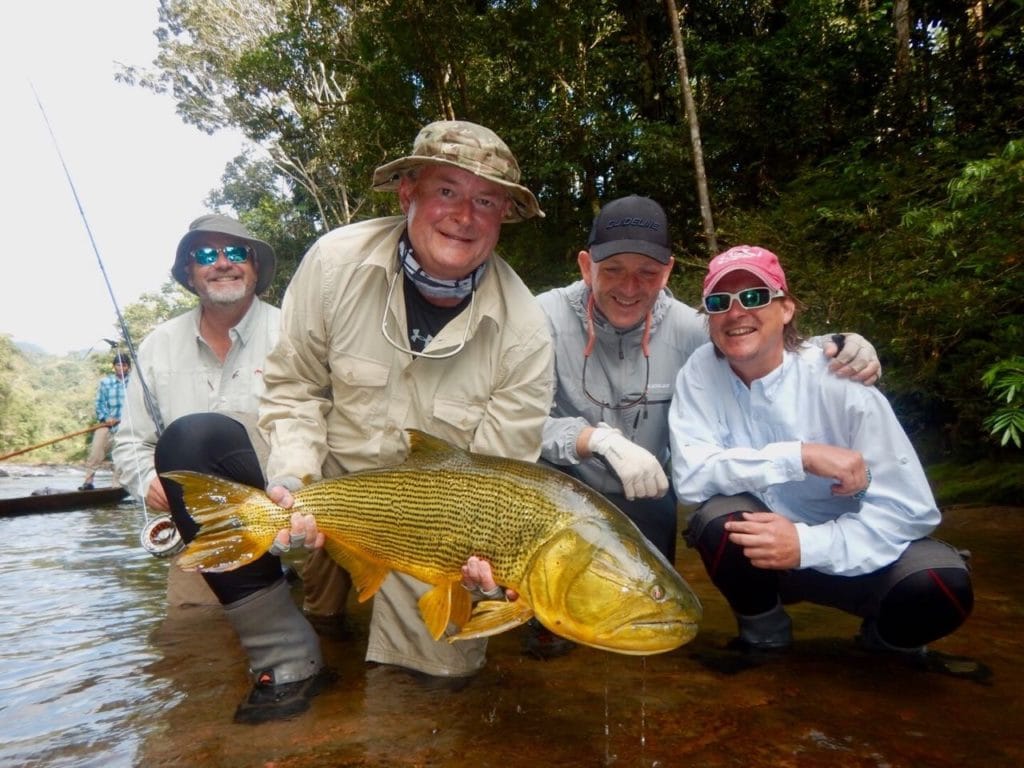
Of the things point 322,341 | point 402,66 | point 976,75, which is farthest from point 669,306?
point 402,66

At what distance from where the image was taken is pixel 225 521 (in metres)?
2.60

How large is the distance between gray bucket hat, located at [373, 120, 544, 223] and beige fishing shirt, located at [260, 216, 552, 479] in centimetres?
40

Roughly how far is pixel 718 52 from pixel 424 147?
603 inches

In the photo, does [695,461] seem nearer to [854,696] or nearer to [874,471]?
[874,471]

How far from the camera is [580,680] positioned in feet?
9.65

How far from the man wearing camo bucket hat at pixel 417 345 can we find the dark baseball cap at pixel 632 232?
0.49m

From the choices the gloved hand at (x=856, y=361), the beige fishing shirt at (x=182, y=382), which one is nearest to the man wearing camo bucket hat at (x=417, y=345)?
the beige fishing shirt at (x=182, y=382)

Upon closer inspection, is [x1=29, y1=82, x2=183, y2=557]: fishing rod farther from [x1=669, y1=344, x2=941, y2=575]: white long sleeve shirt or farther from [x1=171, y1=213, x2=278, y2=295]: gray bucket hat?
[x1=669, y1=344, x2=941, y2=575]: white long sleeve shirt

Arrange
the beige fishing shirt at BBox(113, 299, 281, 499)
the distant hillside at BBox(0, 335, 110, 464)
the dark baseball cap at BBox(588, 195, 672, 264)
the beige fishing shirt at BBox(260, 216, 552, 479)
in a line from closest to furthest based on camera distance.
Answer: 1. the beige fishing shirt at BBox(260, 216, 552, 479)
2. the dark baseball cap at BBox(588, 195, 672, 264)
3. the beige fishing shirt at BBox(113, 299, 281, 499)
4. the distant hillside at BBox(0, 335, 110, 464)

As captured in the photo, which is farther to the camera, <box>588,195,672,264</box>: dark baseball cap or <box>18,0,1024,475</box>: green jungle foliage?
<box>18,0,1024,475</box>: green jungle foliage

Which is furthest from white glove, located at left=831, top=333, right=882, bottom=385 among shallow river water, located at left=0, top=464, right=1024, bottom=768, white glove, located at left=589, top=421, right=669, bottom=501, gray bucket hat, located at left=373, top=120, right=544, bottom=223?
gray bucket hat, located at left=373, top=120, right=544, bottom=223

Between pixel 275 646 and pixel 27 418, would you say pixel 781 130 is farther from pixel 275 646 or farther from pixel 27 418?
pixel 27 418

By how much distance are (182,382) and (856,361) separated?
12.1ft

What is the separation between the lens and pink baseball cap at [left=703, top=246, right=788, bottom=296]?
3.00 meters
